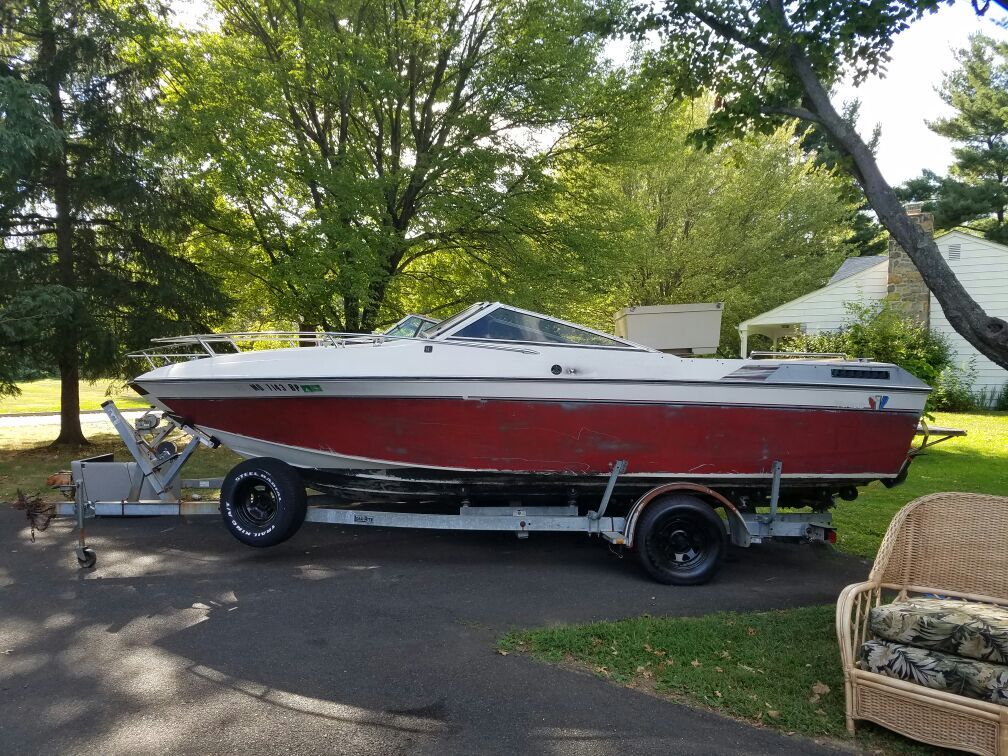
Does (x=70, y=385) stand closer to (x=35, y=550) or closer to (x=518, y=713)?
(x=35, y=550)

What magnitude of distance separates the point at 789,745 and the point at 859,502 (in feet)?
19.1

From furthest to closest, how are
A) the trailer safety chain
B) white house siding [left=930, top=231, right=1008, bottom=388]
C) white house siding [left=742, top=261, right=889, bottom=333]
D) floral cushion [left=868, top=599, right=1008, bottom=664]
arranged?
1. white house siding [left=742, top=261, right=889, bottom=333]
2. white house siding [left=930, top=231, right=1008, bottom=388]
3. the trailer safety chain
4. floral cushion [left=868, top=599, right=1008, bottom=664]

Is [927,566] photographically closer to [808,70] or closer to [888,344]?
[808,70]

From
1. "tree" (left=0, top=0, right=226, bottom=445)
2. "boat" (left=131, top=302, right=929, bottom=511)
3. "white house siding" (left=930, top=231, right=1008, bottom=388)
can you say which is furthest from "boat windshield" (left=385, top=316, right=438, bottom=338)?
"white house siding" (left=930, top=231, right=1008, bottom=388)

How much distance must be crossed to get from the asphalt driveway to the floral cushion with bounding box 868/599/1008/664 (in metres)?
0.73

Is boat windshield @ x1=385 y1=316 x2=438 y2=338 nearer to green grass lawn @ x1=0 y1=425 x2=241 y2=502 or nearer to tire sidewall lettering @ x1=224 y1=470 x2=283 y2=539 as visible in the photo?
tire sidewall lettering @ x1=224 y1=470 x2=283 y2=539

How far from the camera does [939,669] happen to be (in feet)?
10.2

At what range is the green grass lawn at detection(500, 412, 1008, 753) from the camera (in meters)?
3.41

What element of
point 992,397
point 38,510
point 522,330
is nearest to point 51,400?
point 38,510

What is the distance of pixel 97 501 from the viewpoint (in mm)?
5832

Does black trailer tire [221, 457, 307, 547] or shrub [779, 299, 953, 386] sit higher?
shrub [779, 299, 953, 386]

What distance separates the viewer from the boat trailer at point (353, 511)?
548 centimetres

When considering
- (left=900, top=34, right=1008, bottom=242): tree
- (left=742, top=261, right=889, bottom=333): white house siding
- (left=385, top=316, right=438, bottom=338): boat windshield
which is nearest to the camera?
(left=385, top=316, right=438, bottom=338): boat windshield

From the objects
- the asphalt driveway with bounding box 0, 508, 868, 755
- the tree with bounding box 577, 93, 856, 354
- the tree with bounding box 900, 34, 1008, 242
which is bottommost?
the asphalt driveway with bounding box 0, 508, 868, 755
